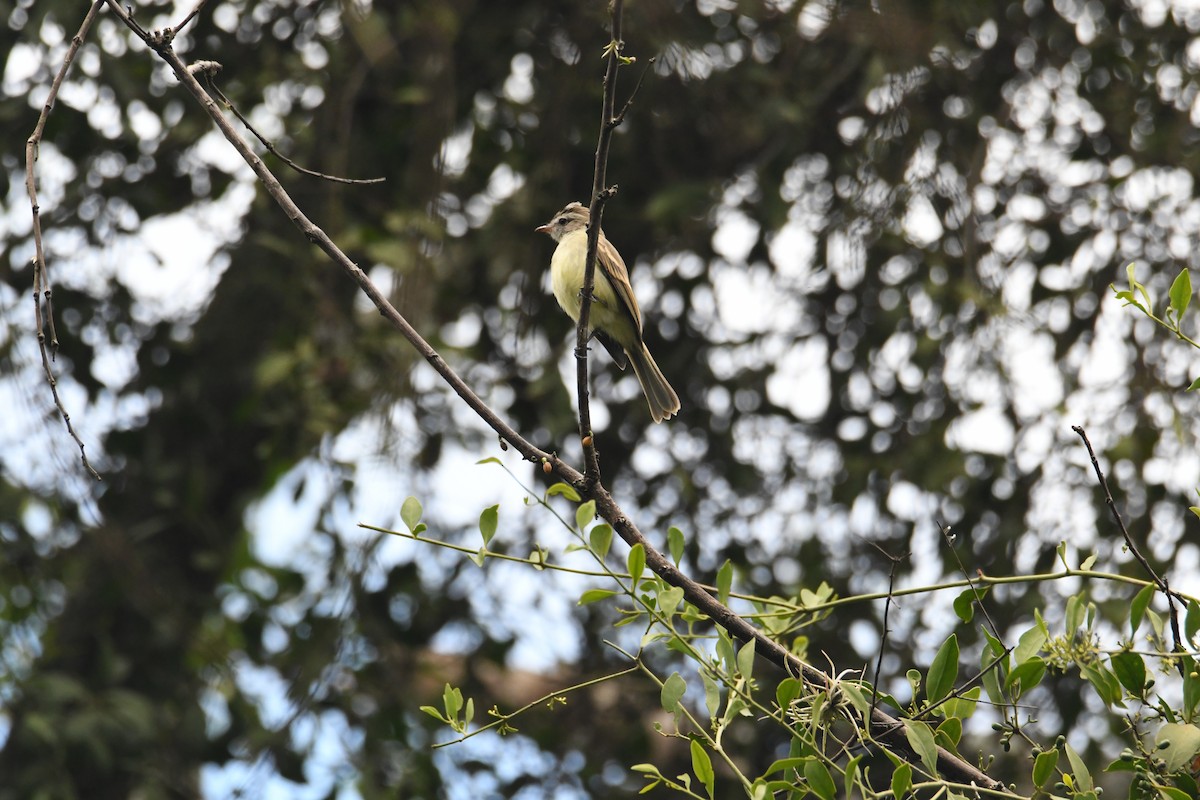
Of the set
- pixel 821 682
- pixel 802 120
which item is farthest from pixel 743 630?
pixel 802 120

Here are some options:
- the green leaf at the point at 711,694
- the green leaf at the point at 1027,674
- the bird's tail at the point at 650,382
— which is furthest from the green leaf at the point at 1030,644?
the bird's tail at the point at 650,382

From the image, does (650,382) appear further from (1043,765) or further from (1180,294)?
(1043,765)

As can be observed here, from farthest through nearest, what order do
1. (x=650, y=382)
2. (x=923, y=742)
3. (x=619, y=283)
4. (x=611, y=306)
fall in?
1. (x=650, y=382)
2. (x=611, y=306)
3. (x=619, y=283)
4. (x=923, y=742)

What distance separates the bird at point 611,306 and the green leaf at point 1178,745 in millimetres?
2539

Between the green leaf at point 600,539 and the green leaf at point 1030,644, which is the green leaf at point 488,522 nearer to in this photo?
the green leaf at point 600,539

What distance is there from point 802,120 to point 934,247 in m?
1.02

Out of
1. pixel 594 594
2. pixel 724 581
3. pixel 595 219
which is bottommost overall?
pixel 594 594

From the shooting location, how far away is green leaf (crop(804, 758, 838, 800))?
6.51 ft

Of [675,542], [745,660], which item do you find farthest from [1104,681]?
[675,542]

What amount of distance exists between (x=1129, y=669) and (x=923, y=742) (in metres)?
0.34

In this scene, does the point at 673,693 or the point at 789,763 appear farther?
the point at 673,693

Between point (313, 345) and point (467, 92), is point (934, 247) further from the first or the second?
point (313, 345)

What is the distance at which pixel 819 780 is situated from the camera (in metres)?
1.99

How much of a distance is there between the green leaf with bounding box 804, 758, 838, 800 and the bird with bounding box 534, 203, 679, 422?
2.41 metres
